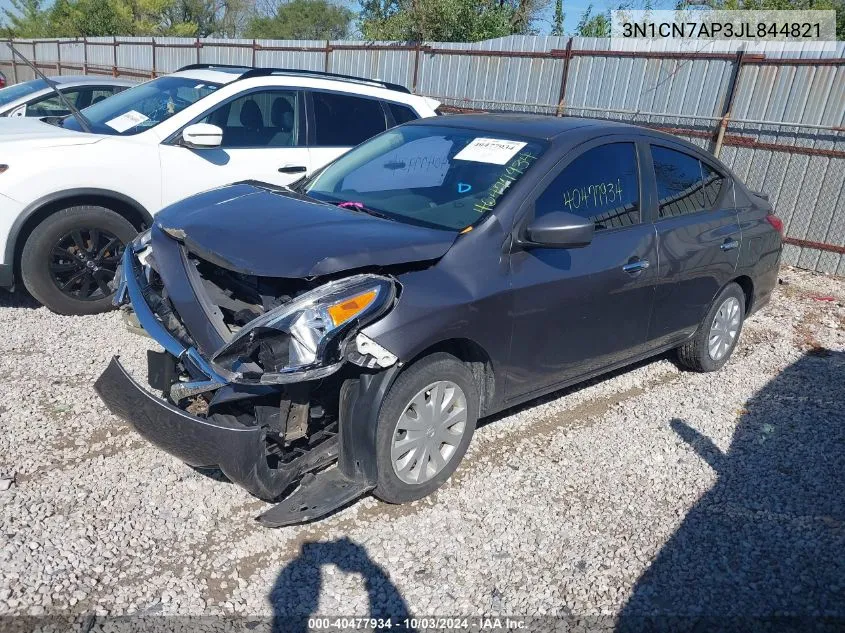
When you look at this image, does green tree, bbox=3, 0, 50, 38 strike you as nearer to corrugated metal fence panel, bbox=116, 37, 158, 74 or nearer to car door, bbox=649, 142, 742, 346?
corrugated metal fence panel, bbox=116, 37, 158, 74

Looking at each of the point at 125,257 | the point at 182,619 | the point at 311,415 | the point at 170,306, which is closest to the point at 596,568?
the point at 311,415

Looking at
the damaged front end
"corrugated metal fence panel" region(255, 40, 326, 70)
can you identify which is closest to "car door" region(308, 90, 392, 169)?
the damaged front end

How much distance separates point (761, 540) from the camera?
3.47 metres

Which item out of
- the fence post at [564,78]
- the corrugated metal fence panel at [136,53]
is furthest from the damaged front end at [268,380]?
the corrugated metal fence panel at [136,53]

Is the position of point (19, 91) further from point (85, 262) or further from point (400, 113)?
Result: point (400, 113)

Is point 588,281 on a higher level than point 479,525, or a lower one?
higher

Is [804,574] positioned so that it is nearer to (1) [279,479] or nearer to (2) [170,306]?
(1) [279,479]

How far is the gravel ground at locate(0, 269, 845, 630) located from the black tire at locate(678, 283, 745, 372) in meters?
0.56

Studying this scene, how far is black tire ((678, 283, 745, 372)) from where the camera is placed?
16.9ft

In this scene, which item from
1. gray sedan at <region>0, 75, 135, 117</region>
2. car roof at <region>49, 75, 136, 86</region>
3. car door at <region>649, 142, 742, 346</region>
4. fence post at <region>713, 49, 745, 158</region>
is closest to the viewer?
car door at <region>649, 142, 742, 346</region>

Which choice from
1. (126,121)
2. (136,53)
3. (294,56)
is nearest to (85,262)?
(126,121)

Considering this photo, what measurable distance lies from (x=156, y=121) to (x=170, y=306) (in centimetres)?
287

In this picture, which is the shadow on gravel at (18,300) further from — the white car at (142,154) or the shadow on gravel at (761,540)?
the shadow on gravel at (761,540)

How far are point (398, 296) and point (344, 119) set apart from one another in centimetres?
373
